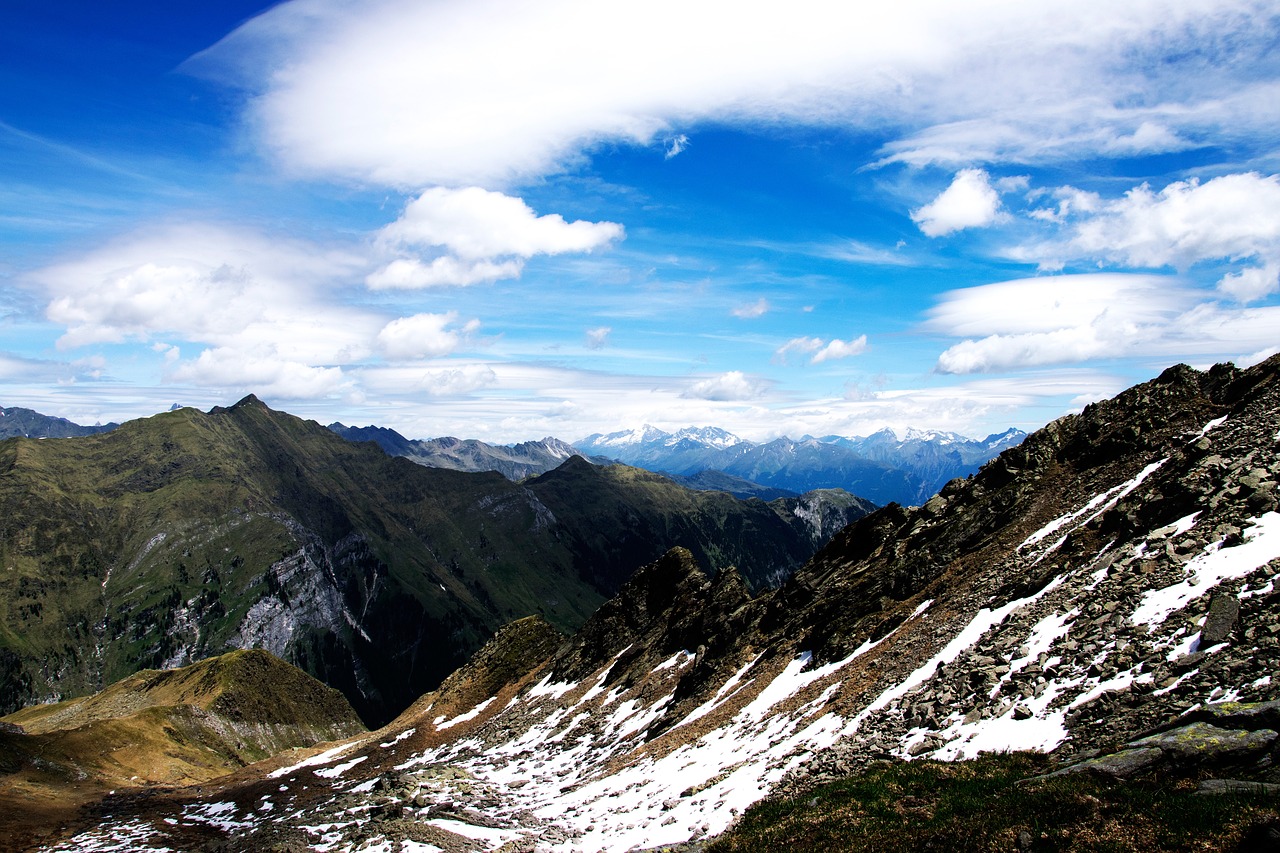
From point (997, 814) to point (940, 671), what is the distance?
14.9 meters

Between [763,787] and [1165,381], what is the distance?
164 ft

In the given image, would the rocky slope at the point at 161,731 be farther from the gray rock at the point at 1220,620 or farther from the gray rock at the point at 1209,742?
the gray rock at the point at 1220,620

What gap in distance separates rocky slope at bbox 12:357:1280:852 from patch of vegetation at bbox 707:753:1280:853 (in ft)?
4.71

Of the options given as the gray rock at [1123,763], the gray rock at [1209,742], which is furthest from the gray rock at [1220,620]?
the gray rock at [1123,763]

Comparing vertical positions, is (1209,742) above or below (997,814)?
above

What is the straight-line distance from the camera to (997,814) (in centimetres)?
1670

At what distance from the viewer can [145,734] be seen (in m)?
114

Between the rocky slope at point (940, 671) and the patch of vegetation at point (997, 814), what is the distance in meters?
1.44

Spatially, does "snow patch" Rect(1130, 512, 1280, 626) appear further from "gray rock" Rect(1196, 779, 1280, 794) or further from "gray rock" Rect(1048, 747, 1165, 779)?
"gray rock" Rect(1196, 779, 1280, 794)

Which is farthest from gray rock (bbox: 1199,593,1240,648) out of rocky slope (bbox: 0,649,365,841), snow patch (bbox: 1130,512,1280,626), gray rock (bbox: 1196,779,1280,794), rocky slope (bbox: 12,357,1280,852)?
rocky slope (bbox: 0,649,365,841)

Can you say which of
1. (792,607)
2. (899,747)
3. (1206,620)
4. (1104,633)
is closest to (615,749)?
(792,607)

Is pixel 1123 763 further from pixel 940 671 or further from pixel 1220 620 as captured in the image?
pixel 940 671

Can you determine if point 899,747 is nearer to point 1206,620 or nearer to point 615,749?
point 1206,620

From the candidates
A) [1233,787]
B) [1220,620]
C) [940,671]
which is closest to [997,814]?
[1233,787]
